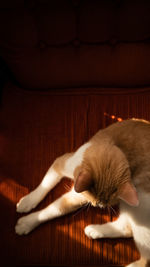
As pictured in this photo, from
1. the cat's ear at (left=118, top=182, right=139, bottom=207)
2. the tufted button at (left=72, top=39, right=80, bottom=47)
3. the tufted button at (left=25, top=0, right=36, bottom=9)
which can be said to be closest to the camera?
the cat's ear at (left=118, top=182, right=139, bottom=207)

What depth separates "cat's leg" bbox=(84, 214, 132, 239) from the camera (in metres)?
0.94

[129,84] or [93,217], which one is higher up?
[129,84]

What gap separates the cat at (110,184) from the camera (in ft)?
2.66

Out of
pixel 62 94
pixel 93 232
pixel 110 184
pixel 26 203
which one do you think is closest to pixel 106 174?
pixel 110 184

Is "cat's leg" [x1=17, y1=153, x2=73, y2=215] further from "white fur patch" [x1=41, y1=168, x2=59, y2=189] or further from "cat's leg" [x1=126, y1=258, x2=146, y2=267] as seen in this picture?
"cat's leg" [x1=126, y1=258, x2=146, y2=267]

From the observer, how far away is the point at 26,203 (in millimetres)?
980

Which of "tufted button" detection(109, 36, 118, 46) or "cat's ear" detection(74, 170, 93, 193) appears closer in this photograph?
"cat's ear" detection(74, 170, 93, 193)

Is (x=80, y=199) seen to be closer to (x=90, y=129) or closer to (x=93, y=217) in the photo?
(x=93, y=217)

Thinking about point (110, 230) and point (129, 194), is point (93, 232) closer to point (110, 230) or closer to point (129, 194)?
point (110, 230)

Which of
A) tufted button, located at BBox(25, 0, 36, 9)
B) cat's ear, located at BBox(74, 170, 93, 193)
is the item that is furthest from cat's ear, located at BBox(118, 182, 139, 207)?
tufted button, located at BBox(25, 0, 36, 9)

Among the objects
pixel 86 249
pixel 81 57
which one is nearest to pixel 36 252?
pixel 86 249

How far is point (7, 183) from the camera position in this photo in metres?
1.01

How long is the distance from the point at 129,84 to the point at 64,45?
1.24 feet

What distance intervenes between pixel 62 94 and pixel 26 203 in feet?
1.77
